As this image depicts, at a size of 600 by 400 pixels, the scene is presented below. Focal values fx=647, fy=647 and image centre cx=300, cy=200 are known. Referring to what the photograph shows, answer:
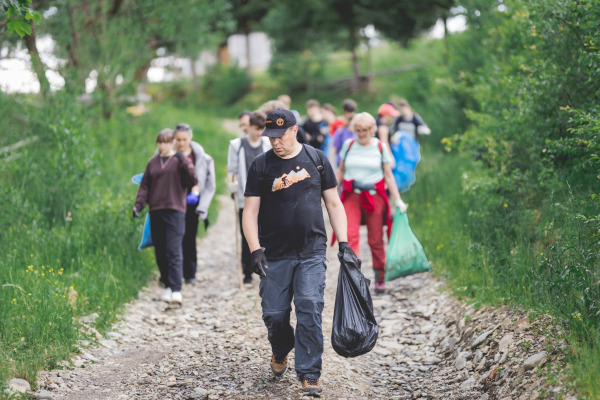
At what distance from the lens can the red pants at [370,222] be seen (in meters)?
7.55

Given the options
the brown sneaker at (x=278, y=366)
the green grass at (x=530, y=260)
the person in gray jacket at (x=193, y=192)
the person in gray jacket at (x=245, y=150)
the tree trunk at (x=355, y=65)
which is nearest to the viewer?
the green grass at (x=530, y=260)

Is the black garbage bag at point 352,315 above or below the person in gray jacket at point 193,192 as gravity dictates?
below

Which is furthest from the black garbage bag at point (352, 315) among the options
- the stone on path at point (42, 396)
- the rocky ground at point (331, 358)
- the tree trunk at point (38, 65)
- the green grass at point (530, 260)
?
the tree trunk at point (38, 65)

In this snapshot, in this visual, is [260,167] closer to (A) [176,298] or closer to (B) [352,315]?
(B) [352,315]

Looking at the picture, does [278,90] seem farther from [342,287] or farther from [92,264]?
[342,287]

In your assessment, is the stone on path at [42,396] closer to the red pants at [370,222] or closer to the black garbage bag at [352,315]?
the black garbage bag at [352,315]

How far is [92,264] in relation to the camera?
759cm

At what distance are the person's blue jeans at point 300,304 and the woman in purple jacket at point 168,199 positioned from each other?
2.84 metres

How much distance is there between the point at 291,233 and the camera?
16.3ft

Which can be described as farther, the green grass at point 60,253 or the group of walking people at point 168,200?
the group of walking people at point 168,200

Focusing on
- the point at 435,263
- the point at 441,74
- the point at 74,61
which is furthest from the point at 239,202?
the point at 441,74

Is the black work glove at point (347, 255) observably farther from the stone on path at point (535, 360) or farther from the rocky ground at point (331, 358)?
the stone on path at point (535, 360)

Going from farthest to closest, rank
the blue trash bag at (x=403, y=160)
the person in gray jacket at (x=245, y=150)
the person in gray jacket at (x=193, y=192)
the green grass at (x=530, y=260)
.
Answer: the blue trash bag at (x=403, y=160), the person in gray jacket at (x=193, y=192), the person in gray jacket at (x=245, y=150), the green grass at (x=530, y=260)

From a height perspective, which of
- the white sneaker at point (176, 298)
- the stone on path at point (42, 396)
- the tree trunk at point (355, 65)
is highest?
the tree trunk at point (355, 65)
